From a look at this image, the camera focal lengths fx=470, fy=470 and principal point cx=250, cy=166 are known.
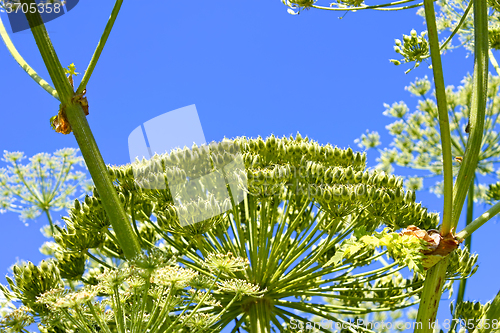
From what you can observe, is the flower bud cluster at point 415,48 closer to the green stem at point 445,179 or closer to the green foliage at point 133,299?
the green stem at point 445,179

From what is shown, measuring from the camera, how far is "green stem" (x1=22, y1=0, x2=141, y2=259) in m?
3.46

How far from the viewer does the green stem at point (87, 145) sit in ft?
11.3

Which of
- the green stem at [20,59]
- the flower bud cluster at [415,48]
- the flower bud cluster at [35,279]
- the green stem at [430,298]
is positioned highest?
the flower bud cluster at [415,48]

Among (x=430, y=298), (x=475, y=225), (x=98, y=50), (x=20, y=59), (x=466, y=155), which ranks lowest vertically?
(x=430, y=298)

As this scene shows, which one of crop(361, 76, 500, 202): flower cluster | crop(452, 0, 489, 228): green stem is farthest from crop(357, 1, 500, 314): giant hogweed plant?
crop(452, 0, 489, 228): green stem

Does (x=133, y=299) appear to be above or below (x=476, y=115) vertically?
below

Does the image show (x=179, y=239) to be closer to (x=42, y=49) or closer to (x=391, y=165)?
(x=42, y=49)

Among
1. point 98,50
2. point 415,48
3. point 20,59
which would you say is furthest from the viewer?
point 415,48

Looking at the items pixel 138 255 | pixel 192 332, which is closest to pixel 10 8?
pixel 138 255

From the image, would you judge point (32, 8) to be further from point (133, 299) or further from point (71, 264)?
point (71, 264)

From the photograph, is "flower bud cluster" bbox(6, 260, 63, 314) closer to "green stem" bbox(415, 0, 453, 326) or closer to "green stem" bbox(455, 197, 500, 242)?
"green stem" bbox(415, 0, 453, 326)

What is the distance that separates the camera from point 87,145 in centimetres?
347

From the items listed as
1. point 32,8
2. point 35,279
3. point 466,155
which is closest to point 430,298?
point 466,155

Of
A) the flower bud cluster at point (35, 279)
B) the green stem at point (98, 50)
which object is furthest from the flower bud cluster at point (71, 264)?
the green stem at point (98, 50)
